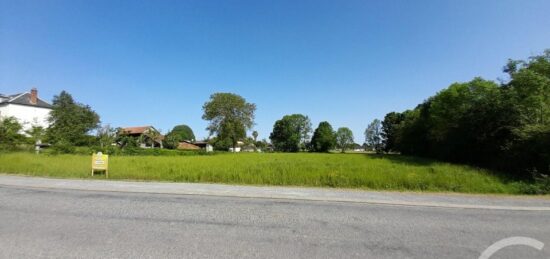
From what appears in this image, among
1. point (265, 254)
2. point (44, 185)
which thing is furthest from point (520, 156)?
point (44, 185)

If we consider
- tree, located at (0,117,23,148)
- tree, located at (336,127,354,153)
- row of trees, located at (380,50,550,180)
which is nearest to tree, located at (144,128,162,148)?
tree, located at (0,117,23,148)

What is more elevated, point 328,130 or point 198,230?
point 328,130

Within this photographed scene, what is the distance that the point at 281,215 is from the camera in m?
6.58

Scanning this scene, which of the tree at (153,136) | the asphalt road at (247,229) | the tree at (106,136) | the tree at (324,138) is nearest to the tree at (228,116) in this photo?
the tree at (153,136)

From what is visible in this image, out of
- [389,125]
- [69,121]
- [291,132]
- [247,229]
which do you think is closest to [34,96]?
[69,121]

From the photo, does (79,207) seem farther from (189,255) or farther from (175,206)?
(189,255)

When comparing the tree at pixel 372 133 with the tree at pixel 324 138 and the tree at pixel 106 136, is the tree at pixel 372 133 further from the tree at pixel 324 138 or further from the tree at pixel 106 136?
the tree at pixel 106 136

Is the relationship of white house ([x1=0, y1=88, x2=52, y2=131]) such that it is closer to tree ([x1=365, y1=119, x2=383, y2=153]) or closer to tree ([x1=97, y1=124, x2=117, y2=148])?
tree ([x1=97, y1=124, x2=117, y2=148])

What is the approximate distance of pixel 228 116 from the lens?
70125 mm

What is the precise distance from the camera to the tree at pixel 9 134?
30142 millimetres

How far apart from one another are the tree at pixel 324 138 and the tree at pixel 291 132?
5689mm

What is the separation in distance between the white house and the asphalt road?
65339 millimetres

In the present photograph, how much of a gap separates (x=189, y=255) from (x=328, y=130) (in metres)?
95.4

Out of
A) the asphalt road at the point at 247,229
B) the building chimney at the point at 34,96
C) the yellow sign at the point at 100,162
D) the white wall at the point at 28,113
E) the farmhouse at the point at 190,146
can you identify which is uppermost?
the building chimney at the point at 34,96
